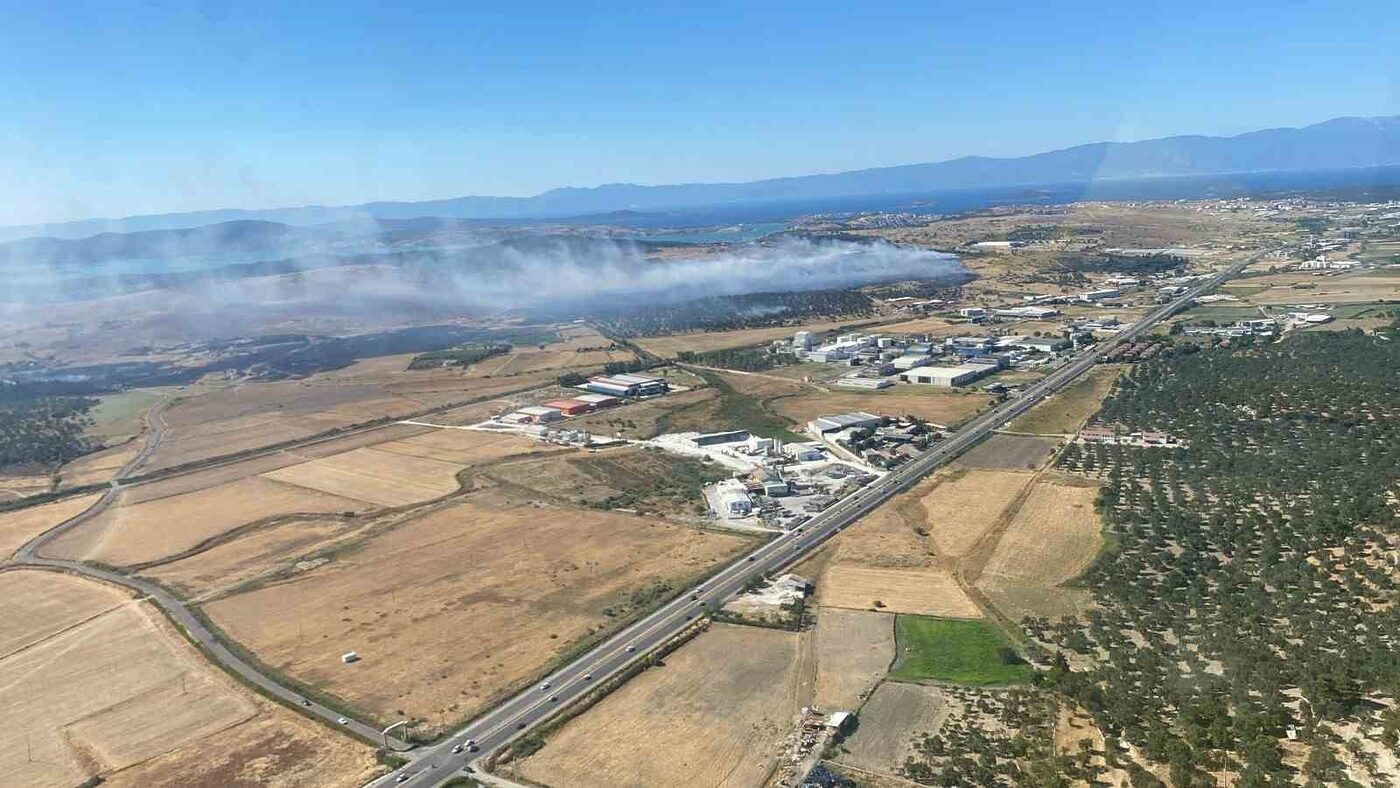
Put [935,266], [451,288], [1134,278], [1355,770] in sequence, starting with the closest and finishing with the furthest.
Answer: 1. [1355,770]
2. [1134,278]
3. [935,266]
4. [451,288]

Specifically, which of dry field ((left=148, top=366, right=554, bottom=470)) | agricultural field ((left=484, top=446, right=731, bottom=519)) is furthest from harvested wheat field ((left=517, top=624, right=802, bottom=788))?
dry field ((left=148, top=366, right=554, bottom=470))

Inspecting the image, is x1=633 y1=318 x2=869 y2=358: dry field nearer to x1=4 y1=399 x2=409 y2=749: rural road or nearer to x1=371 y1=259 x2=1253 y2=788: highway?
x1=371 y1=259 x2=1253 y2=788: highway

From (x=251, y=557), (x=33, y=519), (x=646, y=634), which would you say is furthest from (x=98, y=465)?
(x=646, y=634)

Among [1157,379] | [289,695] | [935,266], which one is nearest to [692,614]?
[289,695]

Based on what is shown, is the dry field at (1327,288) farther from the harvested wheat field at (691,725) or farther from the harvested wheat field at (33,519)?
the harvested wheat field at (33,519)

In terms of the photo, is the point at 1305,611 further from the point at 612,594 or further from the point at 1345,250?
the point at 1345,250

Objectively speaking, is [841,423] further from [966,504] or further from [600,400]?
[600,400]
